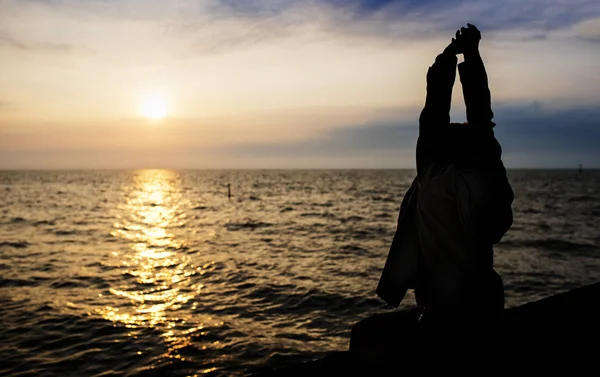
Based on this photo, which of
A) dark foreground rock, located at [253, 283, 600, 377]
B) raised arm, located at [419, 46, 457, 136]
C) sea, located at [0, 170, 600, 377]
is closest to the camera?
raised arm, located at [419, 46, 457, 136]

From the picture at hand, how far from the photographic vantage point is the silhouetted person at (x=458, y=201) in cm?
277

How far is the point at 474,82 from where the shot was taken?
2.86 metres

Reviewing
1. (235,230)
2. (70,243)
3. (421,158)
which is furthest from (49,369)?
(235,230)

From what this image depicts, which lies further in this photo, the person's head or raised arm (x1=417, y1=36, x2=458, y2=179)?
raised arm (x1=417, y1=36, x2=458, y2=179)

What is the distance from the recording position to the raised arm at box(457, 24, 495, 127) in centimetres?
284

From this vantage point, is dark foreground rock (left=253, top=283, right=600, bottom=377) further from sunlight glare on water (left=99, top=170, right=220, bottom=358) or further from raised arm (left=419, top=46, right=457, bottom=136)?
sunlight glare on water (left=99, top=170, right=220, bottom=358)

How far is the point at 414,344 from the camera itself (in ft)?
10.4

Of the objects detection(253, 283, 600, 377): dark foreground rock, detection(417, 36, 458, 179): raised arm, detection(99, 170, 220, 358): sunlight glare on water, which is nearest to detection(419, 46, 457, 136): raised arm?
detection(417, 36, 458, 179): raised arm

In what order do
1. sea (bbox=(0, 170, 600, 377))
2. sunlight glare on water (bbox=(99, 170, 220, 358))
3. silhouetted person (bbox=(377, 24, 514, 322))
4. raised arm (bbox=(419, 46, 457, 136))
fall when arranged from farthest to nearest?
sunlight glare on water (bbox=(99, 170, 220, 358)) → sea (bbox=(0, 170, 600, 377)) → raised arm (bbox=(419, 46, 457, 136)) → silhouetted person (bbox=(377, 24, 514, 322))

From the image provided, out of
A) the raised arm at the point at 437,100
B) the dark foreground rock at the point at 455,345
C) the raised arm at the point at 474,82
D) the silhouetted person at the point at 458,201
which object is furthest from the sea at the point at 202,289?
the raised arm at the point at 474,82

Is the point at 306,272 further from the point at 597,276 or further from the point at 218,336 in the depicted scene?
the point at 597,276

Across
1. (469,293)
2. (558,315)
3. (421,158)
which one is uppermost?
(421,158)

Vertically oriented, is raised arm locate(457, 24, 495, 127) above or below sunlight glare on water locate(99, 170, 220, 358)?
above

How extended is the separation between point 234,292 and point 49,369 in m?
5.78
